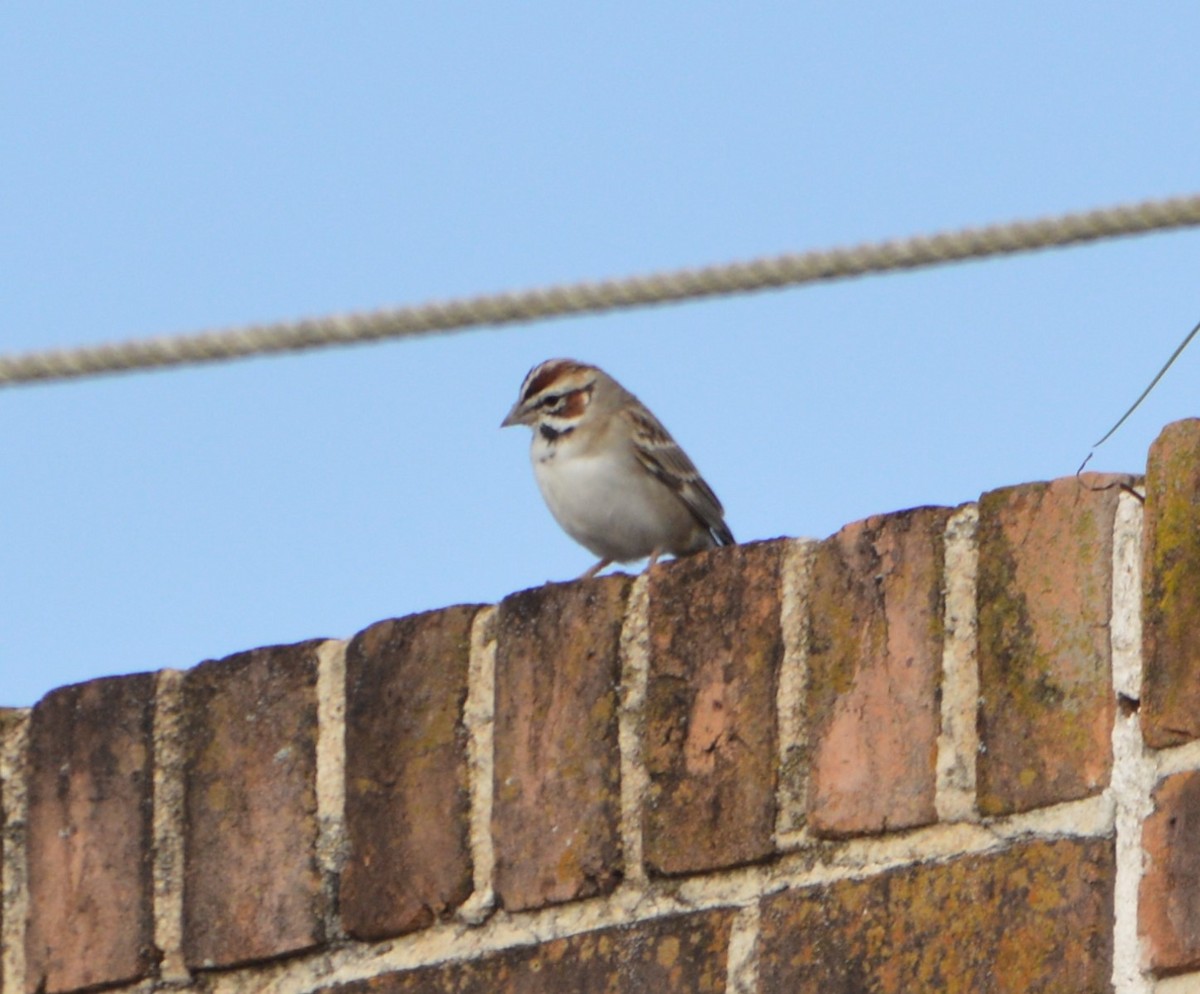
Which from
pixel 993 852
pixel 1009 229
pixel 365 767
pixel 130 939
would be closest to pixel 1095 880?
pixel 993 852

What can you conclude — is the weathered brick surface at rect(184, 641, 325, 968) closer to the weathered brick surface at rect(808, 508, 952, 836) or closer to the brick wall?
the brick wall

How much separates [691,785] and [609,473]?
3.00 meters

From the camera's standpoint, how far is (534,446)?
600 cm

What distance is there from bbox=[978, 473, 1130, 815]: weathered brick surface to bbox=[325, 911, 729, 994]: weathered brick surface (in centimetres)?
35

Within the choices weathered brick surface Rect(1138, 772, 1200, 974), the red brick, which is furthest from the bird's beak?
weathered brick surface Rect(1138, 772, 1200, 974)

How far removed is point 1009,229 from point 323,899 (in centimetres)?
112

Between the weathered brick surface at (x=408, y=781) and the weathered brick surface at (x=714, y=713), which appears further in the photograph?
the weathered brick surface at (x=408, y=781)

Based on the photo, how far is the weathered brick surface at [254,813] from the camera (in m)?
3.03

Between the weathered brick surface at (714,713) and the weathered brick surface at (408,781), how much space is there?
262mm

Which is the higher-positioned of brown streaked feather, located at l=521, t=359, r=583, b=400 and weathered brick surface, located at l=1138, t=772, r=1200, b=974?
brown streaked feather, located at l=521, t=359, r=583, b=400

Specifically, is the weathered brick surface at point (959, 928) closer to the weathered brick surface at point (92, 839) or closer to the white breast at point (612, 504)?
the weathered brick surface at point (92, 839)

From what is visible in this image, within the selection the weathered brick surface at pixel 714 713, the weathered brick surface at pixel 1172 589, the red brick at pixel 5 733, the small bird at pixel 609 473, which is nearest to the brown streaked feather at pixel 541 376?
the small bird at pixel 609 473

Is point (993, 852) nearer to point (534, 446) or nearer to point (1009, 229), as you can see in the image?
point (1009, 229)

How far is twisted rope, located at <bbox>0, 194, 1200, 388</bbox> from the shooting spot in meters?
2.58
